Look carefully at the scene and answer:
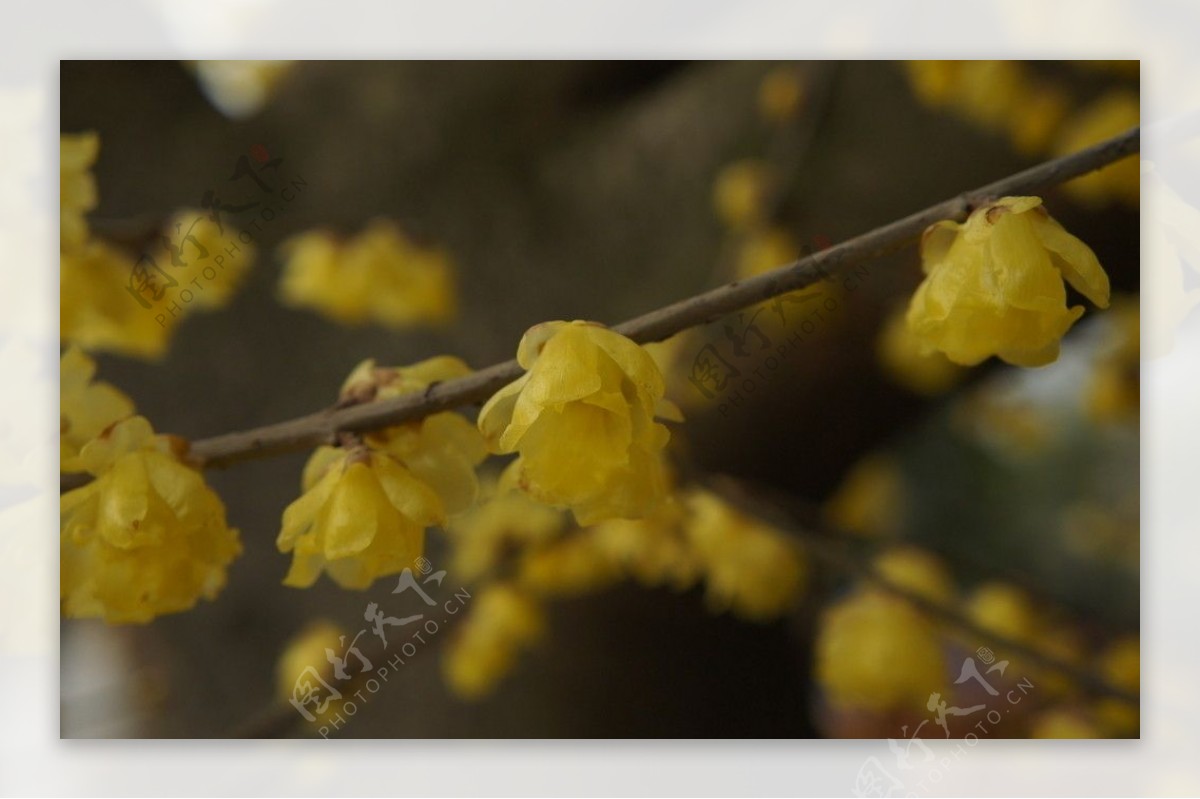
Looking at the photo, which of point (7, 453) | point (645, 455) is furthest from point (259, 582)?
point (645, 455)

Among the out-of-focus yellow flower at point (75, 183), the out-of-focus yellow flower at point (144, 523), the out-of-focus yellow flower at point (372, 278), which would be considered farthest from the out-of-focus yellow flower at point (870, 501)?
the out-of-focus yellow flower at point (75, 183)

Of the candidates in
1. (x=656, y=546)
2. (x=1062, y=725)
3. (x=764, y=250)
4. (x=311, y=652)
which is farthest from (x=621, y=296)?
(x=1062, y=725)

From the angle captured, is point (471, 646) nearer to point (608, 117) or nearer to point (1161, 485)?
point (608, 117)

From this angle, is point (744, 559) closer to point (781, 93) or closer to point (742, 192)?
point (742, 192)

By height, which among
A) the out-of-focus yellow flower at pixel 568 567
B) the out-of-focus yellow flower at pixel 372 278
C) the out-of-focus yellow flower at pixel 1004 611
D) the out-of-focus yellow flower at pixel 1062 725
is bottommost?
the out-of-focus yellow flower at pixel 1062 725

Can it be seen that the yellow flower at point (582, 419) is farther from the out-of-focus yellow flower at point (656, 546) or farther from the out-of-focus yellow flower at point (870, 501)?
the out-of-focus yellow flower at point (870, 501)

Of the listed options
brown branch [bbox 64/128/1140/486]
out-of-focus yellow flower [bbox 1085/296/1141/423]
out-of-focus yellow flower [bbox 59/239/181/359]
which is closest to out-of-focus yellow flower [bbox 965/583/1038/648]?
out-of-focus yellow flower [bbox 1085/296/1141/423]

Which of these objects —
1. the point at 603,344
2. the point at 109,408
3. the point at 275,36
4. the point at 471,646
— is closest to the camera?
the point at 603,344
